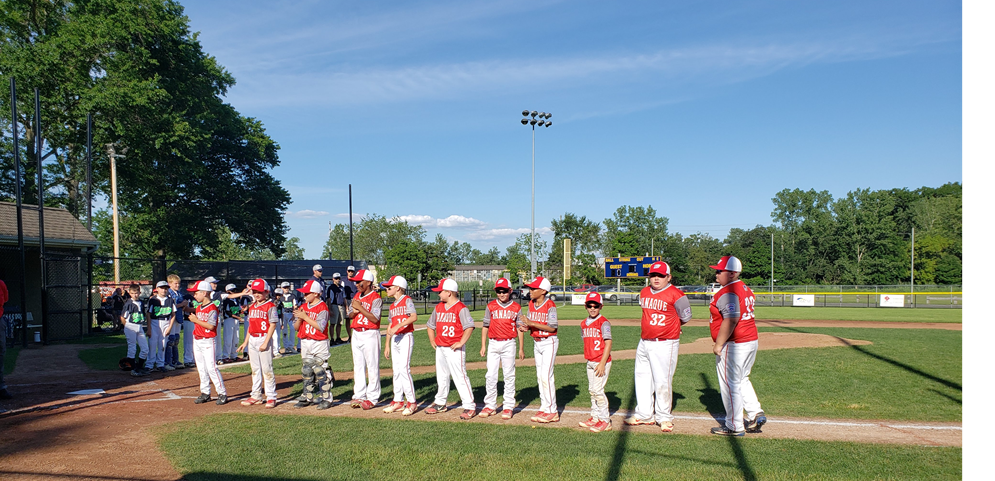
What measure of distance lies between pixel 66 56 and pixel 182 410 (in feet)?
88.5

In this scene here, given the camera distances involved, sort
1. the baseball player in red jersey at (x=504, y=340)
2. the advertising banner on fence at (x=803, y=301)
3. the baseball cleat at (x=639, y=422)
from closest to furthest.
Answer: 1. the baseball cleat at (x=639, y=422)
2. the baseball player in red jersey at (x=504, y=340)
3. the advertising banner on fence at (x=803, y=301)

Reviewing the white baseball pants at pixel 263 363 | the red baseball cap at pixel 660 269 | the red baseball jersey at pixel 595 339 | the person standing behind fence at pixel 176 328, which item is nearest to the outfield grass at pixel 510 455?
the red baseball jersey at pixel 595 339

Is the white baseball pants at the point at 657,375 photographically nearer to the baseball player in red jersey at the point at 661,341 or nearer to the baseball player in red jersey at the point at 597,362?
the baseball player in red jersey at the point at 661,341

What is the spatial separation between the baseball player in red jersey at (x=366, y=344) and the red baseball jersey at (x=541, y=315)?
2482 mm

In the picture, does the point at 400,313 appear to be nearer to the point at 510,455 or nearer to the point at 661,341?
the point at 510,455

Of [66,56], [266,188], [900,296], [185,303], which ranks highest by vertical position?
[66,56]

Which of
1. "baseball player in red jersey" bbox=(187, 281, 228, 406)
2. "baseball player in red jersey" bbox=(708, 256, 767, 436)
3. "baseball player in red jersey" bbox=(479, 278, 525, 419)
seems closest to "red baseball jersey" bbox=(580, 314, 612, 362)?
"baseball player in red jersey" bbox=(479, 278, 525, 419)

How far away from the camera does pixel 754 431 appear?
24.4 feet

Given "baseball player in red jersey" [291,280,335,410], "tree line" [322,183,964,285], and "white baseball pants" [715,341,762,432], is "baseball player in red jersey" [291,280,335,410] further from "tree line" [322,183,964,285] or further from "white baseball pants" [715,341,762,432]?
"tree line" [322,183,964,285]

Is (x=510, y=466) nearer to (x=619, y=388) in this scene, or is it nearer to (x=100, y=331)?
(x=619, y=388)

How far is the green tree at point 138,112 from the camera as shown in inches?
1087

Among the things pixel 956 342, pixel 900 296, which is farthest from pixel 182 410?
pixel 900 296

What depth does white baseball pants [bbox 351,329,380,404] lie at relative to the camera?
29.3ft

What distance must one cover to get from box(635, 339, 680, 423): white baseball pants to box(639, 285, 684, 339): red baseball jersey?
11cm
